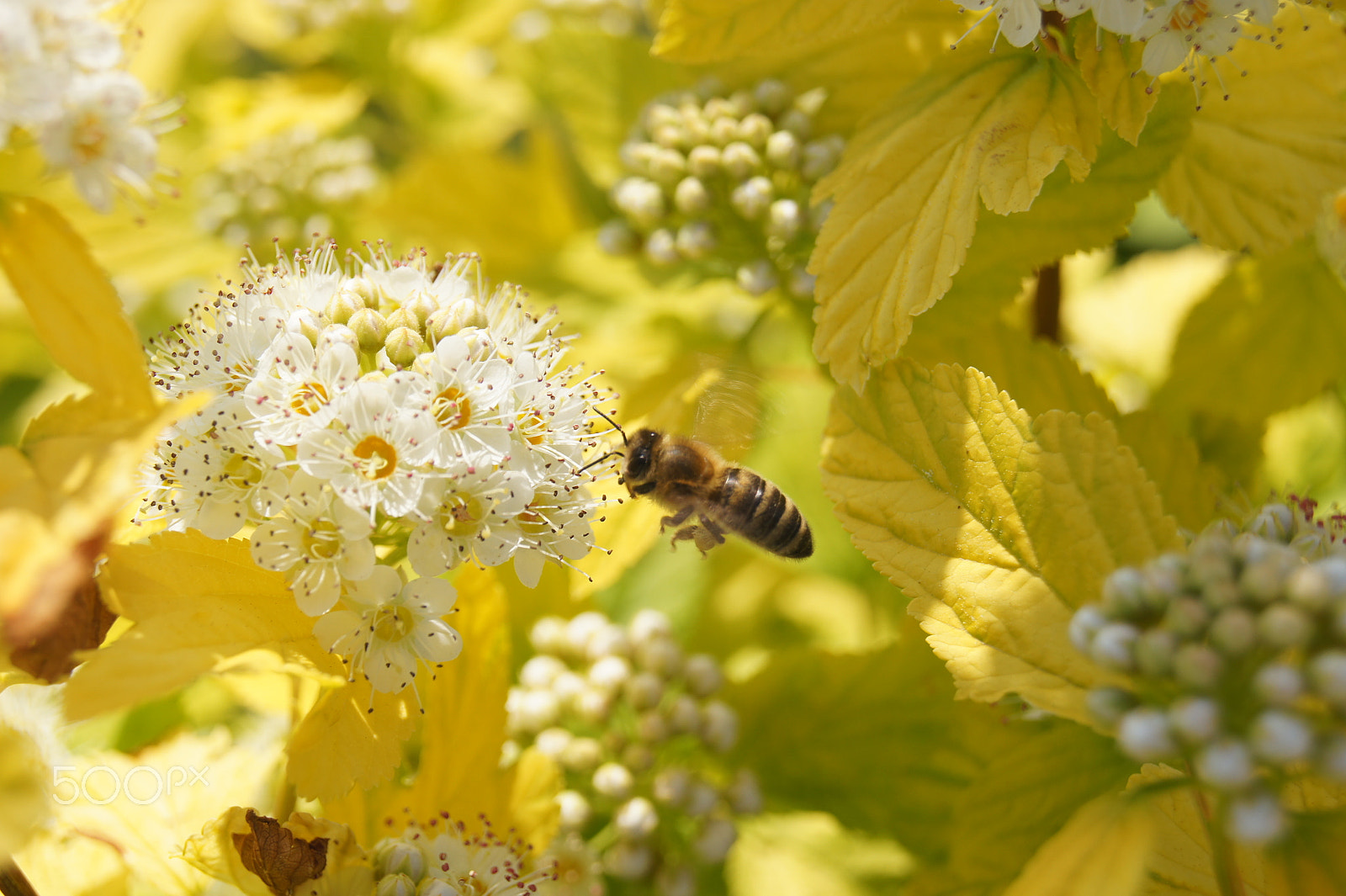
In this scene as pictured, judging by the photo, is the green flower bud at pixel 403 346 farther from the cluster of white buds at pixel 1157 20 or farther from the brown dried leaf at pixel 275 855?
the cluster of white buds at pixel 1157 20

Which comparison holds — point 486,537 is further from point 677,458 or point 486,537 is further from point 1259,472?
point 1259,472

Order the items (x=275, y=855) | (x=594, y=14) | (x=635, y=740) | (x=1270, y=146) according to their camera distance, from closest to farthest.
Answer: (x=275, y=855), (x=1270, y=146), (x=635, y=740), (x=594, y=14)

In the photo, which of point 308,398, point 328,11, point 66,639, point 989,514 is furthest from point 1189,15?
point 328,11

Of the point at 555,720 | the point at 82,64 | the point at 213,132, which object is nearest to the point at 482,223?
the point at 213,132

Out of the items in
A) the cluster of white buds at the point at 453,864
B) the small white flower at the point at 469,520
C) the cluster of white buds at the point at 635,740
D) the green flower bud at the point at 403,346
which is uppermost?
the green flower bud at the point at 403,346

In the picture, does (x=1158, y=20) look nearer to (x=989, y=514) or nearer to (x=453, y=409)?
(x=989, y=514)

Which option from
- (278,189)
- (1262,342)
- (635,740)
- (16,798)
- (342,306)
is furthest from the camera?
(278,189)

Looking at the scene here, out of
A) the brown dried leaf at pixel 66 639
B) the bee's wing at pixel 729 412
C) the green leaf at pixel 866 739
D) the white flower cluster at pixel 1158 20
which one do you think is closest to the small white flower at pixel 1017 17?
the white flower cluster at pixel 1158 20
